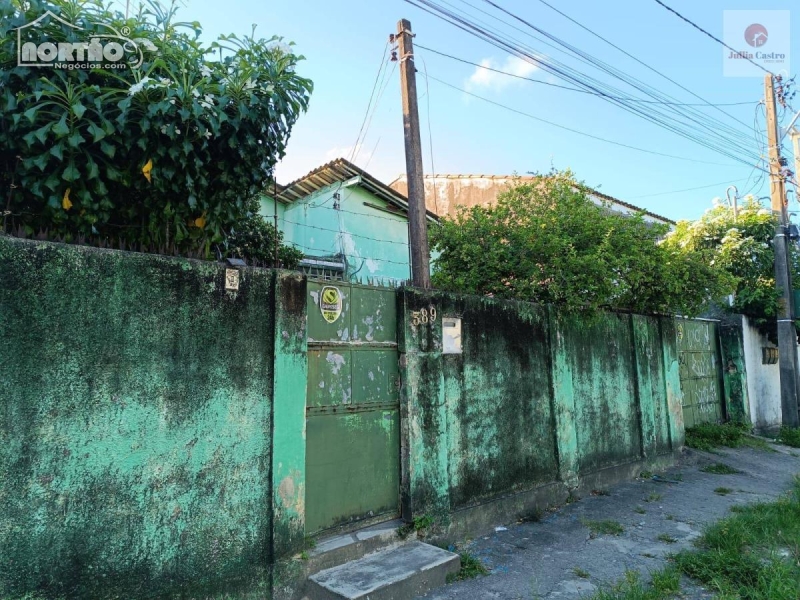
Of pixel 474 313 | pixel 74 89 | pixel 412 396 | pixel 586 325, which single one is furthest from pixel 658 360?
pixel 74 89

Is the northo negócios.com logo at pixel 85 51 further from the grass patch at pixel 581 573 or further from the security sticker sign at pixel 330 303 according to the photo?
the grass patch at pixel 581 573

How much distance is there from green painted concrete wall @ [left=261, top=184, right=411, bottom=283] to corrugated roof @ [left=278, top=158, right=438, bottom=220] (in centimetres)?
15

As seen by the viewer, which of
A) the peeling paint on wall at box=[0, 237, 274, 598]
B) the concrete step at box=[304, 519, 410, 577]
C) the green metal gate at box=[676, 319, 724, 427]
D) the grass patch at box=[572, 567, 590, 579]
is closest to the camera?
the peeling paint on wall at box=[0, 237, 274, 598]

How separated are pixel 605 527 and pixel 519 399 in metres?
1.43

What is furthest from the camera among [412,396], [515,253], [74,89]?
[515,253]

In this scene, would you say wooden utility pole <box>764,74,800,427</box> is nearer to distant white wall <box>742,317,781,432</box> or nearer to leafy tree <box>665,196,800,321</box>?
leafy tree <box>665,196,800,321</box>

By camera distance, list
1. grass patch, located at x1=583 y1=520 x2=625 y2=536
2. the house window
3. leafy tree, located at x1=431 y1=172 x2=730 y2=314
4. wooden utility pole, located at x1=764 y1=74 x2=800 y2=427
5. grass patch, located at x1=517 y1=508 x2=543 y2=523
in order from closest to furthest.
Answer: grass patch, located at x1=583 y1=520 x2=625 y2=536 < grass patch, located at x1=517 y1=508 x2=543 y2=523 < leafy tree, located at x1=431 y1=172 x2=730 y2=314 < the house window < wooden utility pole, located at x1=764 y1=74 x2=800 y2=427

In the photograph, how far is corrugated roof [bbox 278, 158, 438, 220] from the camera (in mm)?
10742

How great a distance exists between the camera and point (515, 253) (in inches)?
232

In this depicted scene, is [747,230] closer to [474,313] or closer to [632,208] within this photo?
[632,208]

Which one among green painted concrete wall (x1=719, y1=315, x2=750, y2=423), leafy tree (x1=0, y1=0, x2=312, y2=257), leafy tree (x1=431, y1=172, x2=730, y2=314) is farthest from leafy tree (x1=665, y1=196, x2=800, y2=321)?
leafy tree (x1=0, y1=0, x2=312, y2=257)

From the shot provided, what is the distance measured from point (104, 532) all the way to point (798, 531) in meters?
5.44

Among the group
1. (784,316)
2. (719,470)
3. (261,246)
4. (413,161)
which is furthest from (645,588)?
(784,316)

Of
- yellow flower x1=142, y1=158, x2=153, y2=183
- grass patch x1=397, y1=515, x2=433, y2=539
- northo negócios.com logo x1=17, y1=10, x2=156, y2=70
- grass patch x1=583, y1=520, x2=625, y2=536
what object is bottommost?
grass patch x1=583, y1=520, x2=625, y2=536
